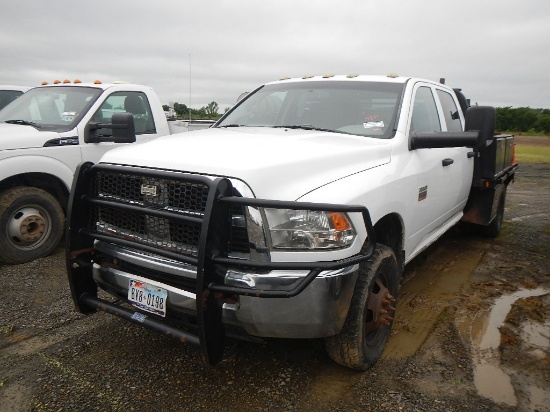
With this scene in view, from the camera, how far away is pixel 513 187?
12695 mm

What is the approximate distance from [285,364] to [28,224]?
11.4ft

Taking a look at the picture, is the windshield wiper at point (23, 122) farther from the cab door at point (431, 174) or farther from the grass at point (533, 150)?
the grass at point (533, 150)

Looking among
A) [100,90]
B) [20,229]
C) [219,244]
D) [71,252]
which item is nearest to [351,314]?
[219,244]

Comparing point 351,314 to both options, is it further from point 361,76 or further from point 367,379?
point 361,76

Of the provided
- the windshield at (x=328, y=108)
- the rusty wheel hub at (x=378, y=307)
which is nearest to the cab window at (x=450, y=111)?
the windshield at (x=328, y=108)

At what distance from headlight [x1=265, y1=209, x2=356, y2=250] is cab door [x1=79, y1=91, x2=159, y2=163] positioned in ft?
12.4

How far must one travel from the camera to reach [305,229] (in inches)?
96.1

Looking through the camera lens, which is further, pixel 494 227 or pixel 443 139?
pixel 494 227

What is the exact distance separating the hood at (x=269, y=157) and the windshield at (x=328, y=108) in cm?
26

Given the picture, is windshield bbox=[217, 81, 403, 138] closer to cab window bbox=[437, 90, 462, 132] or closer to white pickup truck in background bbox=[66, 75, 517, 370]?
white pickup truck in background bbox=[66, 75, 517, 370]

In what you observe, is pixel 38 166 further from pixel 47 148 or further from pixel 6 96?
pixel 6 96

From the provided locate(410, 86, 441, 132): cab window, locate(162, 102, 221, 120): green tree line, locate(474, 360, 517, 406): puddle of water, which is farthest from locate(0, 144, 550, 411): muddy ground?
locate(162, 102, 221, 120): green tree line

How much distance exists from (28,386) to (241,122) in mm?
2653

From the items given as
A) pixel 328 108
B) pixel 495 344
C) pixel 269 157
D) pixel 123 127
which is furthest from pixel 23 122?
pixel 495 344
